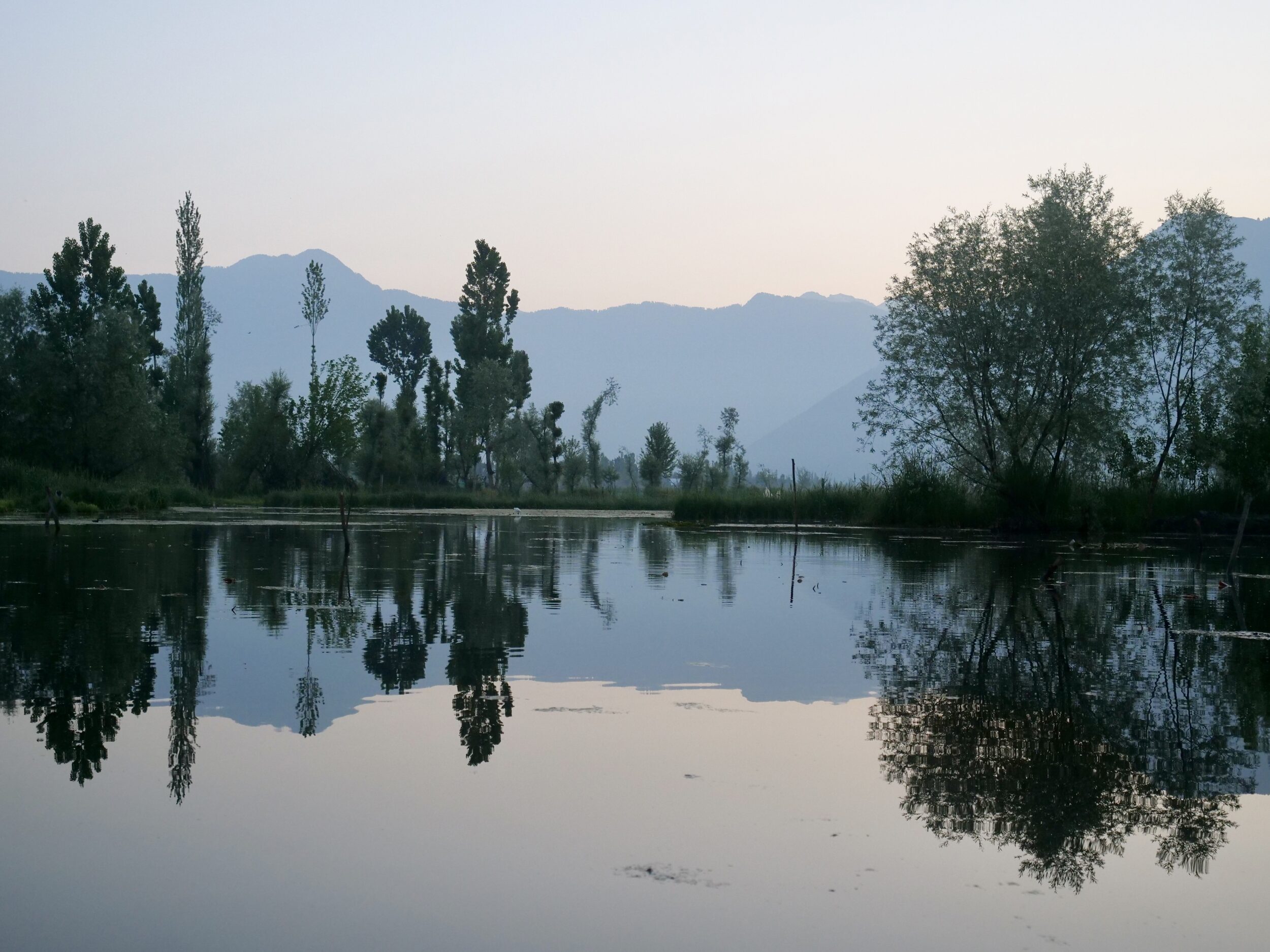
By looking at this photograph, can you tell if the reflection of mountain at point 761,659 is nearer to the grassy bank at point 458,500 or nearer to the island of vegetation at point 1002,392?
the island of vegetation at point 1002,392

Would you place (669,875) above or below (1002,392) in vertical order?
below

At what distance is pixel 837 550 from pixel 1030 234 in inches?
649

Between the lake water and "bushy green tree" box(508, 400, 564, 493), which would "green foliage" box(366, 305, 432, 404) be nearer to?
"bushy green tree" box(508, 400, 564, 493)

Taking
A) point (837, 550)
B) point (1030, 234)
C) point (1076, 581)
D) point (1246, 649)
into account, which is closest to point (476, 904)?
point (1246, 649)

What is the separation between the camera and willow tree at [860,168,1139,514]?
3944 cm

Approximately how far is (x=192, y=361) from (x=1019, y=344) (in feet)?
187

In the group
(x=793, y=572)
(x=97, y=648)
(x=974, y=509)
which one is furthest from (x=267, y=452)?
(x=97, y=648)

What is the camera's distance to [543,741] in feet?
26.7

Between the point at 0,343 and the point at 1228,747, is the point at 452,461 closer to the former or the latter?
the point at 0,343

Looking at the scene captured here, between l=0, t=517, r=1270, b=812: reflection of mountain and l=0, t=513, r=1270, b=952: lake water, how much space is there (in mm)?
57

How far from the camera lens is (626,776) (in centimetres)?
734

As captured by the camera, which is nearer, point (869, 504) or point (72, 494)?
point (869, 504)

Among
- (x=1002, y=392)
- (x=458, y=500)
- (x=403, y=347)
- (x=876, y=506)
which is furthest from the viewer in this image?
(x=403, y=347)

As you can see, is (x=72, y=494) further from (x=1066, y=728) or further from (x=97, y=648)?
(x=1066, y=728)
